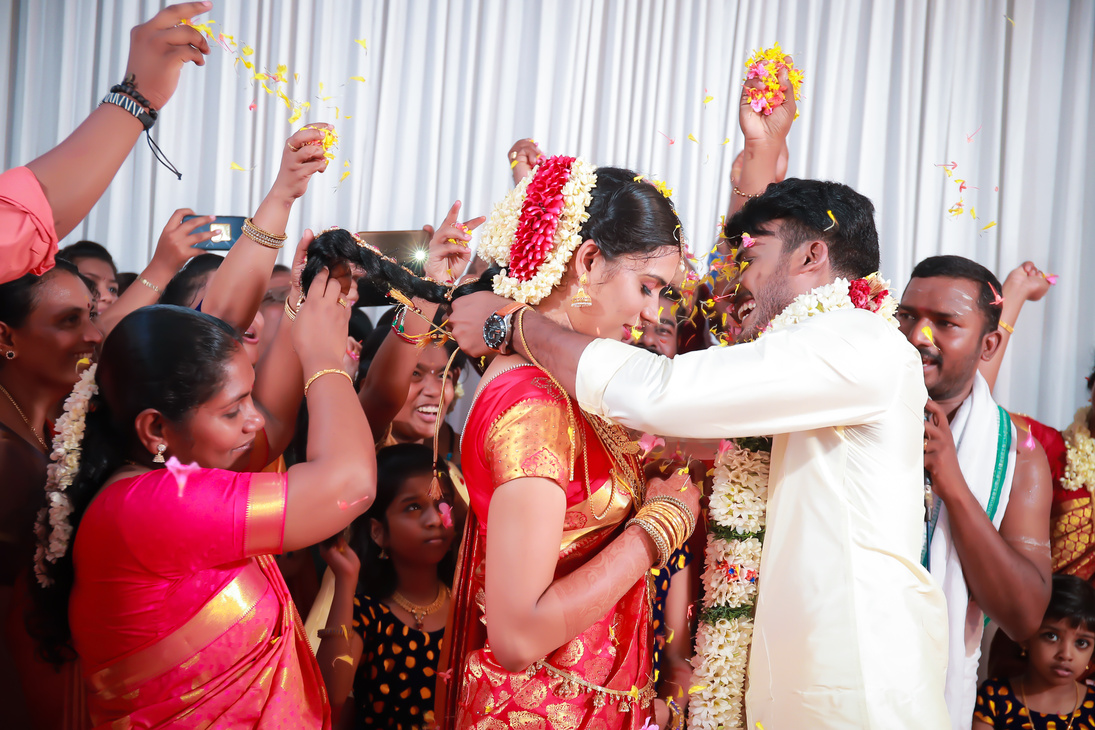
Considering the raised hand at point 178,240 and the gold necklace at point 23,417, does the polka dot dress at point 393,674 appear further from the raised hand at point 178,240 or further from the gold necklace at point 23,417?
the raised hand at point 178,240

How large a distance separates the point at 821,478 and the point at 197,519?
1.39 meters

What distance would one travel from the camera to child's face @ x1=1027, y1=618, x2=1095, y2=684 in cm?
313

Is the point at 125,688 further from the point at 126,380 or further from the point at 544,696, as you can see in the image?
the point at 544,696

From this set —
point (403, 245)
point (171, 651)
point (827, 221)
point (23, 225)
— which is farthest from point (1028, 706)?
point (23, 225)

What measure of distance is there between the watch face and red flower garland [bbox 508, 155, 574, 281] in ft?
0.48

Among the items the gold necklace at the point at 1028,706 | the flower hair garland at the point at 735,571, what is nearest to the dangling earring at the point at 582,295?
the flower hair garland at the point at 735,571

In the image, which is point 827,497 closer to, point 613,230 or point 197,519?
point 613,230

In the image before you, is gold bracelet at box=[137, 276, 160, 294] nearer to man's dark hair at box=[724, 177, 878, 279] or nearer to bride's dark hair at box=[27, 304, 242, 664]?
bride's dark hair at box=[27, 304, 242, 664]

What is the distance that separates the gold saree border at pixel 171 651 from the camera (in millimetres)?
1750

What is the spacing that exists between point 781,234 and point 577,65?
2.55m

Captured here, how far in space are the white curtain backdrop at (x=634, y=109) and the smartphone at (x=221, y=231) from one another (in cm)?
93

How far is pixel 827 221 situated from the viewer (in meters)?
2.19

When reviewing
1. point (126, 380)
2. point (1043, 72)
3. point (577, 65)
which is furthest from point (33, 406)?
point (1043, 72)

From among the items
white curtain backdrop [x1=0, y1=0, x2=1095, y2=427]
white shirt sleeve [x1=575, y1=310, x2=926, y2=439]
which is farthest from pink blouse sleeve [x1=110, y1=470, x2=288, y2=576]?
white curtain backdrop [x1=0, y1=0, x2=1095, y2=427]
